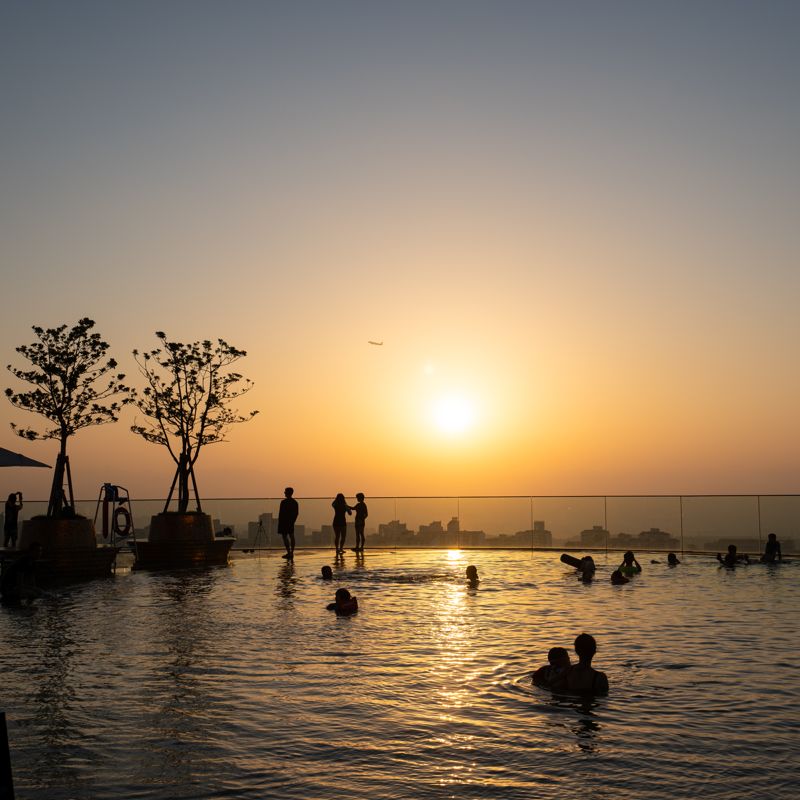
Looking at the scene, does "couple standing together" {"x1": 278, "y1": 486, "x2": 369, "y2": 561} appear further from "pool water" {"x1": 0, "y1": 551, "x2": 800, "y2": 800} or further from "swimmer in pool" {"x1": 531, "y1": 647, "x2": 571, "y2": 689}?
"swimmer in pool" {"x1": 531, "y1": 647, "x2": 571, "y2": 689}

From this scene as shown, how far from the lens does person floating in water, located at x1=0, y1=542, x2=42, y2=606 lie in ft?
61.1

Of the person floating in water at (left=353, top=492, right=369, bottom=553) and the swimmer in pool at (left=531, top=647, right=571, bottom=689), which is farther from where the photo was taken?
the person floating in water at (left=353, top=492, right=369, bottom=553)

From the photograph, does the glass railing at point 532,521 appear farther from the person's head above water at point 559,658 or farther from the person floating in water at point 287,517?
the person's head above water at point 559,658

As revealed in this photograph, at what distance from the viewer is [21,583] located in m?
18.9

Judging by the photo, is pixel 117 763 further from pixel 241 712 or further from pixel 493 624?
pixel 493 624

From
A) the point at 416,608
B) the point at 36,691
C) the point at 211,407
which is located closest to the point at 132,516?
the point at 211,407

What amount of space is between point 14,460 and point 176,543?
6.15 meters

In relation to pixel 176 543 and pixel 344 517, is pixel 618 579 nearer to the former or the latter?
pixel 344 517

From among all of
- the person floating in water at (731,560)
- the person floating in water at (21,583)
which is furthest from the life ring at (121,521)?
the person floating in water at (731,560)

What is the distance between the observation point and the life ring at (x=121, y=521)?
31.5 metres

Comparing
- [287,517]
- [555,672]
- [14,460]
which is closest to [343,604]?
[555,672]

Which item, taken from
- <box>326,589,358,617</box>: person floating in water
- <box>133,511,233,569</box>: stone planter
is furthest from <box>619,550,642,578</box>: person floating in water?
<box>133,511,233,569</box>: stone planter

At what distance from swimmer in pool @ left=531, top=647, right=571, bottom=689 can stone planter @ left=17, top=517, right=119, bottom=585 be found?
16380 mm

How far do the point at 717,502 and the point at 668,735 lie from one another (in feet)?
84.5
